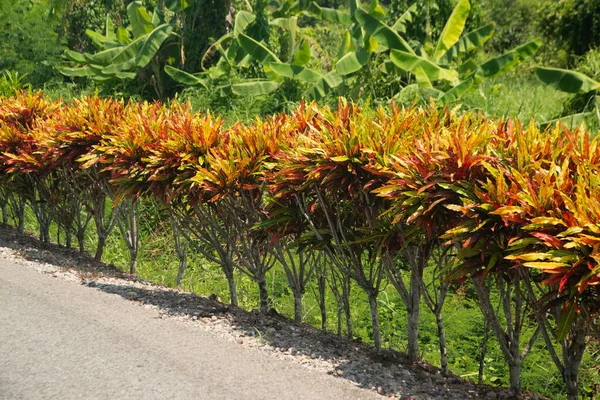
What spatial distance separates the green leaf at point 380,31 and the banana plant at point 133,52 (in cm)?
509

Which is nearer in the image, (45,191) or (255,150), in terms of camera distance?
(255,150)

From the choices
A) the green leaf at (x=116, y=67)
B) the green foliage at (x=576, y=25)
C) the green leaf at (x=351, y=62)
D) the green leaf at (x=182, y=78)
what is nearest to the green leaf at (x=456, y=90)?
the green leaf at (x=351, y=62)

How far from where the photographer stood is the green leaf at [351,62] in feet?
34.9

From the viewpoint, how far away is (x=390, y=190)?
388 centimetres

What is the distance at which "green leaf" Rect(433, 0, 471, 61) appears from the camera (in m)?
11.1

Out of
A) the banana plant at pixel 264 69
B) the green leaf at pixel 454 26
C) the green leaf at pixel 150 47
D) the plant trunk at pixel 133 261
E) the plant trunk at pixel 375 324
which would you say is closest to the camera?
the plant trunk at pixel 375 324

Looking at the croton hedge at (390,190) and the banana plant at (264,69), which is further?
the banana plant at (264,69)

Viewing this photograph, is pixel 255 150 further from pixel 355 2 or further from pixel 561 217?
pixel 355 2

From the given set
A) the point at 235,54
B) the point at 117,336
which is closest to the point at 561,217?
the point at 117,336

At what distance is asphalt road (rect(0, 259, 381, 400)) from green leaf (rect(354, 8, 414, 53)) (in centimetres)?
619

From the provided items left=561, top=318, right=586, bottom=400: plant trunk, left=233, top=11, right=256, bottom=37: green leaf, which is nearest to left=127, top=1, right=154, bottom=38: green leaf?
left=233, top=11, right=256, bottom=37: green leaf

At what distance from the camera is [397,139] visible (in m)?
4.29

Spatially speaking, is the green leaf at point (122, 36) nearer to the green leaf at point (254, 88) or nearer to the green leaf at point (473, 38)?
the green leaf at point (254, 88)

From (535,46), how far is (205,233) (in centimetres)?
661
